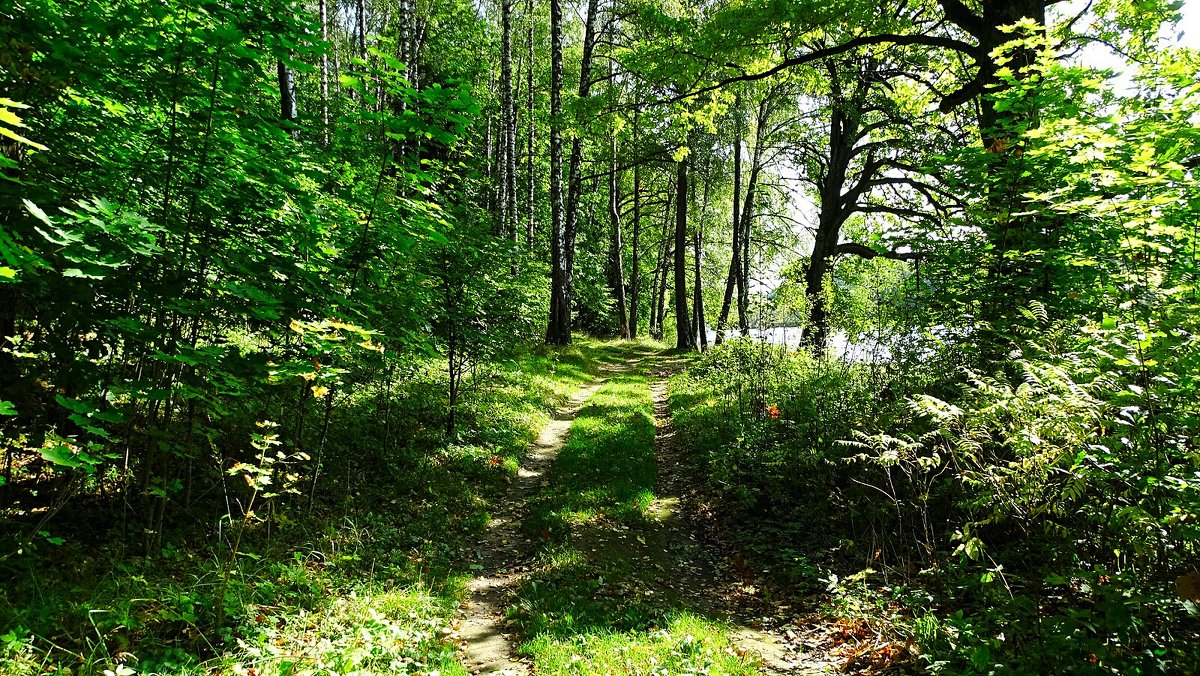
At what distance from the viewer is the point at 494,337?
352 inches

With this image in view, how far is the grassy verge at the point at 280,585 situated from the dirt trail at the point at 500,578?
0.21 metres

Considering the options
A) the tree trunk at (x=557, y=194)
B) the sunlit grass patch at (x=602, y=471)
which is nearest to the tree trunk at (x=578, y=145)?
the tree trunk at (x=557, y=194)

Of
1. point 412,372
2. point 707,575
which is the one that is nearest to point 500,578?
point 707,575

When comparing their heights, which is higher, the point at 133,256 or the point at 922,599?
the point at 133,256

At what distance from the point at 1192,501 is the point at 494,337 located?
789cm

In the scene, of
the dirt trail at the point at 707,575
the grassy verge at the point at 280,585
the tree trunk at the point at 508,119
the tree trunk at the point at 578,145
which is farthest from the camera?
the tree trunk at the point at 578,145

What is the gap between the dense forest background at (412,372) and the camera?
3.22 meters

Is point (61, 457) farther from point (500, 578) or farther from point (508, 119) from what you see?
point (508, 119)

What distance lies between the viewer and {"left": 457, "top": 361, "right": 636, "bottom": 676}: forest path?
4.48m

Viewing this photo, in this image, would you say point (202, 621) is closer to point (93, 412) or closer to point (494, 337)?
point (93, 412)

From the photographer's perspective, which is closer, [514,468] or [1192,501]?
[1192,501]

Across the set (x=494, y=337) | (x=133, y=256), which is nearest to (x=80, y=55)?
(x=133, y=256)

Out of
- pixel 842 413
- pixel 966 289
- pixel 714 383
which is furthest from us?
pixel 714 383

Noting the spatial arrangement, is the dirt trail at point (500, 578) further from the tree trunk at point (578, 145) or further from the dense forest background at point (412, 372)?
the tree trunk at point (578, 145)
